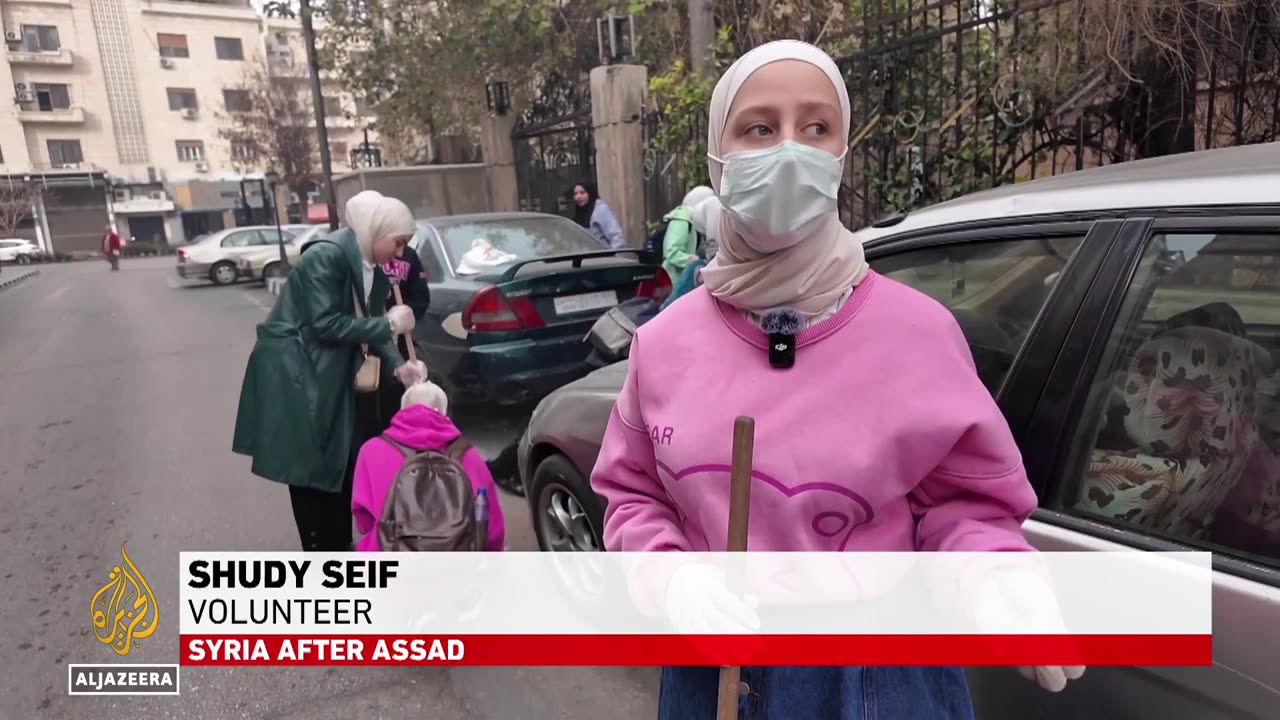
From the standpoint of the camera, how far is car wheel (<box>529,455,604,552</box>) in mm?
3161

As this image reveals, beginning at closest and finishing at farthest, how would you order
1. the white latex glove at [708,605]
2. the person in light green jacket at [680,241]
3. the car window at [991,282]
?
the white latex glove at [708,605], the car window at [991,282], the person in light green jacket at [680,241]

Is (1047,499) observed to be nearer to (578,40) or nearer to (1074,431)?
(1074,431)

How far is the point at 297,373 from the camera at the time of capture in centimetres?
320

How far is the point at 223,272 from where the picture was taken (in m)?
20.3

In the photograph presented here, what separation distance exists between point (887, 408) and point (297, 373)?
2.70 metres

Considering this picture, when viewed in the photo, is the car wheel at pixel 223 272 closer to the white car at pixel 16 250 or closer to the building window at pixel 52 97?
the white car at pixel 16 250

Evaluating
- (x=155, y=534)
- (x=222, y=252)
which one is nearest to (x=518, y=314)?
(x=155, y=534)

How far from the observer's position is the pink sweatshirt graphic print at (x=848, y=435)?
1.13 m

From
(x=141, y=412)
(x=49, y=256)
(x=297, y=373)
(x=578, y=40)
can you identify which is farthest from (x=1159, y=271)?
(x=49, y=256)

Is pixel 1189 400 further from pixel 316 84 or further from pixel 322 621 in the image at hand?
pixel 316 84

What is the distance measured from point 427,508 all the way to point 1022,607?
206cm

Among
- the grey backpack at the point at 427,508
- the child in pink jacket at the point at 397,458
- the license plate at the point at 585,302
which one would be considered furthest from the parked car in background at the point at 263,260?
the grey backpack at the point at 427,508

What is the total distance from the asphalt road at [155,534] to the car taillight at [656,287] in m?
1.47

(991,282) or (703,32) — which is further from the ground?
(703,32)
